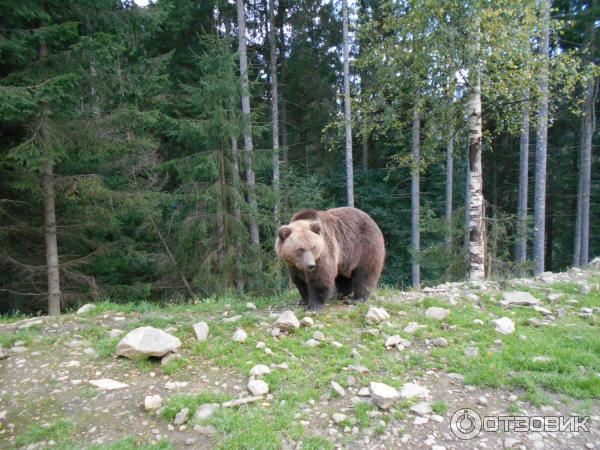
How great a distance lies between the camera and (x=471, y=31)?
6.65 meters

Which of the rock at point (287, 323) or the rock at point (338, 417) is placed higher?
the rock at point (287, 323)

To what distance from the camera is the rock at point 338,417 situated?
3.04 meters

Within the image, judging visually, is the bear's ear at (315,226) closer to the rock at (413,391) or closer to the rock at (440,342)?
the rock at (440,342)

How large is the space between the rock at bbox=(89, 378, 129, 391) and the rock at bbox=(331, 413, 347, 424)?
1967 millimetres

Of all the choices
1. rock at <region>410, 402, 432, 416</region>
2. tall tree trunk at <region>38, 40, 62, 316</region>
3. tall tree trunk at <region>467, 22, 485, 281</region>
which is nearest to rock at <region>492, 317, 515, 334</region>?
rock at <region>410, 402, 432, 416</region>

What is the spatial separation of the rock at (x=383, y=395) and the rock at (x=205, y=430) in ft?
4.44

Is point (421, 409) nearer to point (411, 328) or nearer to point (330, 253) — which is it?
point (411, 328)

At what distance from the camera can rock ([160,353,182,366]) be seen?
3.87 m

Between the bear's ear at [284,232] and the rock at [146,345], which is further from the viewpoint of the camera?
the bear's ear at [284,232]

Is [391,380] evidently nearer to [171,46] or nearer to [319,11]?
[171,46]

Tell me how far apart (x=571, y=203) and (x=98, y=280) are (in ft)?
91.2

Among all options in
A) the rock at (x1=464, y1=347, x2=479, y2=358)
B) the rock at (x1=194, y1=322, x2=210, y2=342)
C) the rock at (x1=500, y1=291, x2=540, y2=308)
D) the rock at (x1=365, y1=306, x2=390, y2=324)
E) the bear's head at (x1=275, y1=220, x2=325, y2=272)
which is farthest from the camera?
the rock at (x1=500, y1=291, x2=540, y2=308)

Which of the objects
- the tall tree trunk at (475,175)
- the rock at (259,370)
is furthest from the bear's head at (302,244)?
the tall tree trunk at (475,175)

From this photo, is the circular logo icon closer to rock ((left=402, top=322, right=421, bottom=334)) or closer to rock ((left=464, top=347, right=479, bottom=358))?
rock ((left=464, top=347, right=479, bottom=358))
